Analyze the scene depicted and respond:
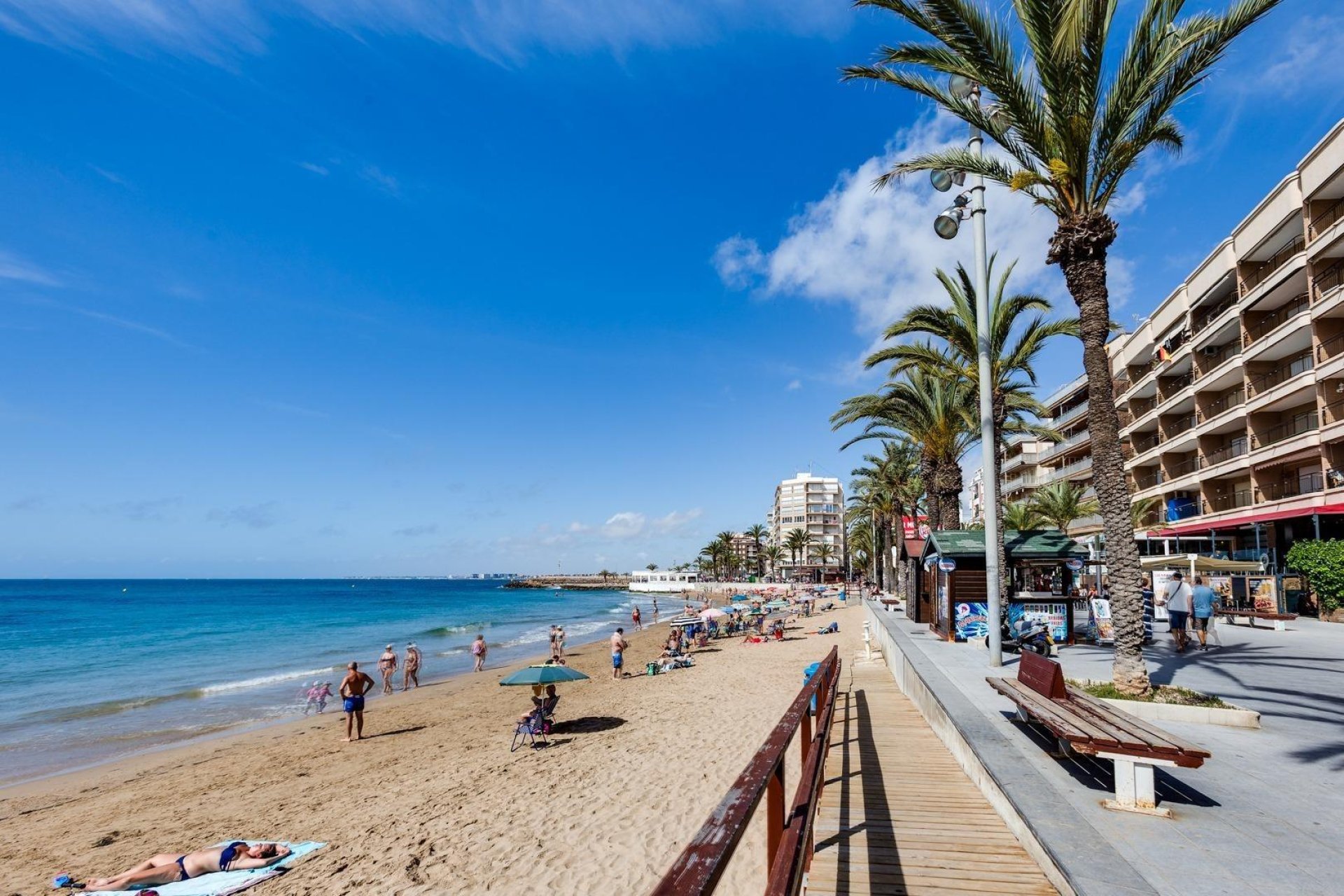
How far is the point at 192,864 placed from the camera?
7.91 m

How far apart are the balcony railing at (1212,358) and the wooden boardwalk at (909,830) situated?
3630 centimetres

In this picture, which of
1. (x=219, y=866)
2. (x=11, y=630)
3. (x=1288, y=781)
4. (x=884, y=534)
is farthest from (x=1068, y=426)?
(x=11, y=630)

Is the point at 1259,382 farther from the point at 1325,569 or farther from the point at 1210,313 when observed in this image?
the point at 1325,569

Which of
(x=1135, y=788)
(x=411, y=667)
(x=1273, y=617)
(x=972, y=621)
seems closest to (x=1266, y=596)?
(x=1273, y=617)

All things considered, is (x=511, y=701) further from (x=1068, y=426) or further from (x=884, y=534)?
(x=1068, y=426)

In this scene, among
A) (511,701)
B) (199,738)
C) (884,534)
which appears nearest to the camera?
(199,738)

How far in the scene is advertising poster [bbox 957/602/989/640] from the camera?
49.2ft

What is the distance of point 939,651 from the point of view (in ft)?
43.5

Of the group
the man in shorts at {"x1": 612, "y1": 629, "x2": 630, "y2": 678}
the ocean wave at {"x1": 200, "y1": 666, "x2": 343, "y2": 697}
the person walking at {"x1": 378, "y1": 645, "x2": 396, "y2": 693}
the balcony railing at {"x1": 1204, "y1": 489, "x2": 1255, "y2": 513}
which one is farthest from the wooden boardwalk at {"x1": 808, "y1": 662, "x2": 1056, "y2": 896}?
the balcony railing at {"x1": 1204, "y1": 489, "x2": 1255, "y2": 513}

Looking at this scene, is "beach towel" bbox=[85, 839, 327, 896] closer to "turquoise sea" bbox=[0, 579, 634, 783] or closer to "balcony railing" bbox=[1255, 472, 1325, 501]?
"turquoise sea" bbox=[0, 579, 634, 783]

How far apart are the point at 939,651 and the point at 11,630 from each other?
72.5 meters

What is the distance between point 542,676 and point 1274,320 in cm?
3501

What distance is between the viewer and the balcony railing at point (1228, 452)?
32.3 meters

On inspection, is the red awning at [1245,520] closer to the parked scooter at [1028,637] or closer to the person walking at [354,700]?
the parked scooter at [1028,637]
